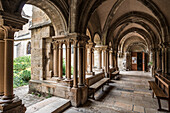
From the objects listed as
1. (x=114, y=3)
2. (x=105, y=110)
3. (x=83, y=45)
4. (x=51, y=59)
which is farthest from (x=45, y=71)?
(x=114, y=3)

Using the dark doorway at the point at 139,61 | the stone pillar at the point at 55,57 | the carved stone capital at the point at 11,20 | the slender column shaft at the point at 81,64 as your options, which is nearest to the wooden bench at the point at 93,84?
the slender column shaft at the point at 81,64

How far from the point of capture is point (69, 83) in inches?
123

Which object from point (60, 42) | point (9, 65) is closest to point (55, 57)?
point (60, 42)

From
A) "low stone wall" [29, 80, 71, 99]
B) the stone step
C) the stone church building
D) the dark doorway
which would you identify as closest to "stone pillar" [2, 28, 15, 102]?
the stone church building

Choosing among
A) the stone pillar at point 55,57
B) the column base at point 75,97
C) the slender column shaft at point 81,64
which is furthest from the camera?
the stone pillar at point 55,57

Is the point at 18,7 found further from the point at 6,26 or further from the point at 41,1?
the point at 41,1

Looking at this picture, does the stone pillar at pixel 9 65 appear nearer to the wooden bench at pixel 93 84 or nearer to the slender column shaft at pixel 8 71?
the slender column shaft at pixel 8 71

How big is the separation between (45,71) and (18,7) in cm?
244

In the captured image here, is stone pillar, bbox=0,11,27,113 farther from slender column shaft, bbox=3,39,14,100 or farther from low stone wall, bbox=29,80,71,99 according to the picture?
low stone wall, bbox=29,80,71,99

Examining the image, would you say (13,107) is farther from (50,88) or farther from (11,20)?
(50,88)

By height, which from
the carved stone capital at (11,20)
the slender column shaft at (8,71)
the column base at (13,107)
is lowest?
the column base at (13,107)

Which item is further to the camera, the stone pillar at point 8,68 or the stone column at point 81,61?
the stone column at point 81,61

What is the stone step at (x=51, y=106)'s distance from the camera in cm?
239

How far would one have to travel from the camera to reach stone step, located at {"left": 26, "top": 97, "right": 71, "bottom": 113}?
239 centimetres
